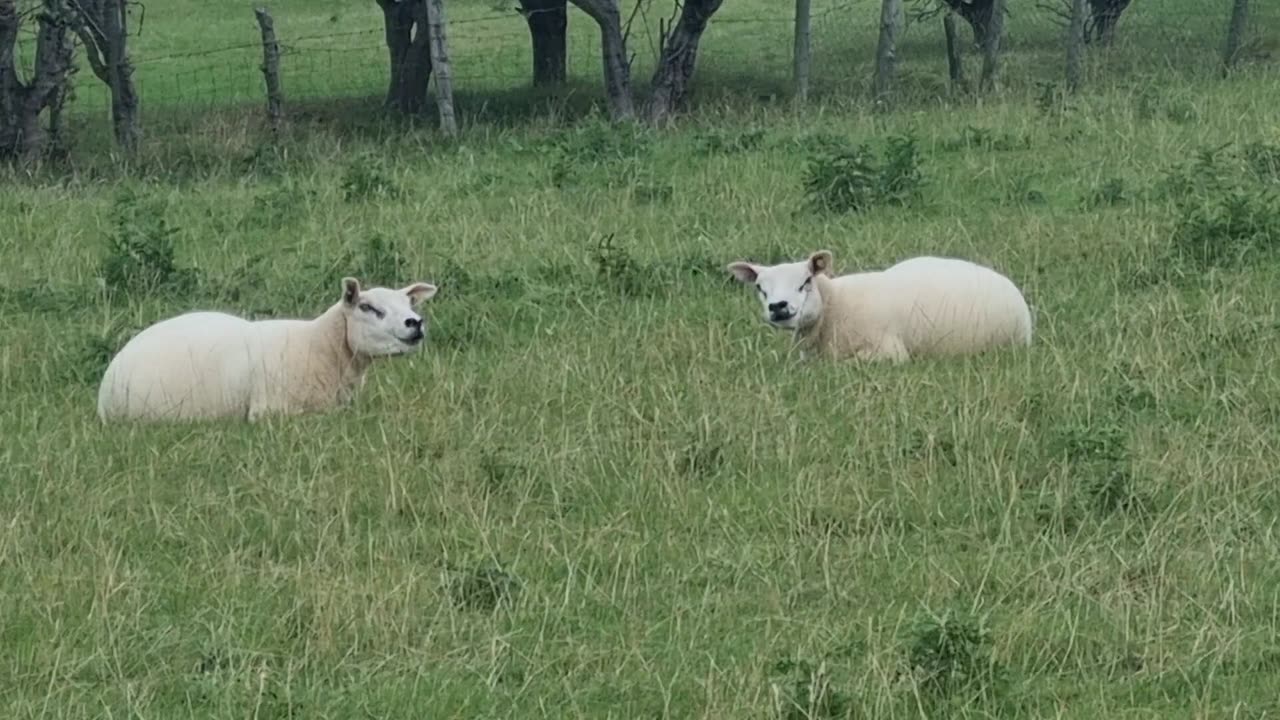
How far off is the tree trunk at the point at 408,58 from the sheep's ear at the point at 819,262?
593 inches

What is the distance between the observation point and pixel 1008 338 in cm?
1018

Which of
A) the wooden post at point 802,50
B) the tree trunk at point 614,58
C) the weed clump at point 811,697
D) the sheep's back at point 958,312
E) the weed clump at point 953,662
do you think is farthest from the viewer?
the tree trunk at point 614,58

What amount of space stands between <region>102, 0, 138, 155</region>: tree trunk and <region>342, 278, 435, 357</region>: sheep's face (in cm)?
1009

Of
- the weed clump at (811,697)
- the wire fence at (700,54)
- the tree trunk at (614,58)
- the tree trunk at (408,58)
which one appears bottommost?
the wire fence at (700,54)

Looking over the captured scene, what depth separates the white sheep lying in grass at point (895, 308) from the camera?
10.2m

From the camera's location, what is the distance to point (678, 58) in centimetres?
2330

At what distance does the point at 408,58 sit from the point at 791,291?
52.2 feet

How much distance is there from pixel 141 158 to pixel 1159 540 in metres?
14.2

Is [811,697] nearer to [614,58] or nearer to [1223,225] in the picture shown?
[1223,225]

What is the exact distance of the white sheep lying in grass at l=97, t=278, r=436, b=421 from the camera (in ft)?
32.0

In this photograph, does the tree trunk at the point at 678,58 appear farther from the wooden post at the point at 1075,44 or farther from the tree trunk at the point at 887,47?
the wooden post at the point at 1075,44

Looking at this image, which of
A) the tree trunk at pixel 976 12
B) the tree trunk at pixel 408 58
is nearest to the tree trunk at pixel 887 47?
the tree trunk at pixel 408 58

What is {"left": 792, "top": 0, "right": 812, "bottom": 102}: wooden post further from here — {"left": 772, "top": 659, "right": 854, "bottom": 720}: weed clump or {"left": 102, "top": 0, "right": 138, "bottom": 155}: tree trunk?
{"left": 772, "top": 659, "right": 854, "bottom": 720}: weed clump

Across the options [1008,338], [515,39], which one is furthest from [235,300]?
[515,39]
